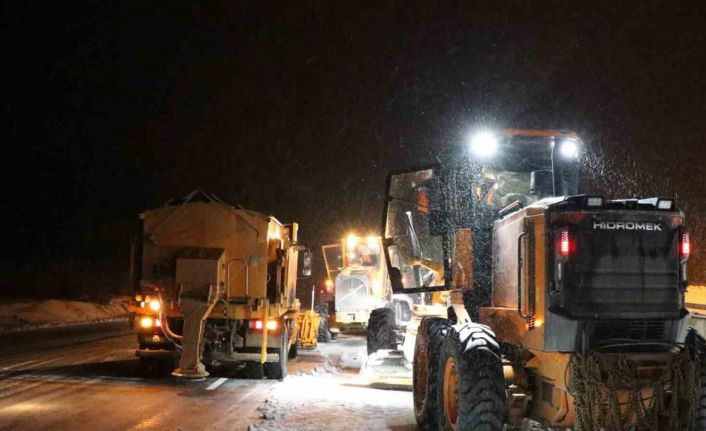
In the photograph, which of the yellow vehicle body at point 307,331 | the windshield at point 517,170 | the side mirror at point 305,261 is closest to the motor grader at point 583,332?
the windshield at point 517,170

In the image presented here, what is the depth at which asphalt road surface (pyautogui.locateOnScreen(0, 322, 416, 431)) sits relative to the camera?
9516 mm

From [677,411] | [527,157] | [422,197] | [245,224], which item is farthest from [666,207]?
[245,224]

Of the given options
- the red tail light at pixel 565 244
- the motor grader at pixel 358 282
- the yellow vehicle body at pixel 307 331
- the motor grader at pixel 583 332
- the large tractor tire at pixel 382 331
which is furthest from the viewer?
the motor grader at pixel 358 282

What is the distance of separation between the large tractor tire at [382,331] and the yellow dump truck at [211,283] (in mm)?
1947

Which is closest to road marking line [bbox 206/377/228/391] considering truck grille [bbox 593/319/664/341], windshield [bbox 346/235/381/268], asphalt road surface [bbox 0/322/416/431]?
asphalt road surface [bbox 0/322/416/431]

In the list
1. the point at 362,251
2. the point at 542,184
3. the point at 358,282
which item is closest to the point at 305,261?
the point at 358,282

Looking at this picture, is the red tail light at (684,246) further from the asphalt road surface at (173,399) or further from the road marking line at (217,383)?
the road marking line at (217,383)

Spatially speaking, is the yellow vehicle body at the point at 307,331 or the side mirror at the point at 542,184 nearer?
the side mirror at the point at 542,184

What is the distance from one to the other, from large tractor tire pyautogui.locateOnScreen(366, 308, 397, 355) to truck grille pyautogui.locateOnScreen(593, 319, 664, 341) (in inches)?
341

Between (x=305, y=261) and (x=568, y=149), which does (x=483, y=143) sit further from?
(x=305, y=261)

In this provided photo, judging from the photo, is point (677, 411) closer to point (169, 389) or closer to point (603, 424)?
point (603, 424)

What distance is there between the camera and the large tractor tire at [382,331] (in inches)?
602

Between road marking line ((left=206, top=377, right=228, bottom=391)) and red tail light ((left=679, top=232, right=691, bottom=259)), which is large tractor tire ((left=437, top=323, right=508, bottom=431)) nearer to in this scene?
red tail light ((left=679, top=232, right=691, bottom=259))

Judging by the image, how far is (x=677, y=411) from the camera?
6.61 m
